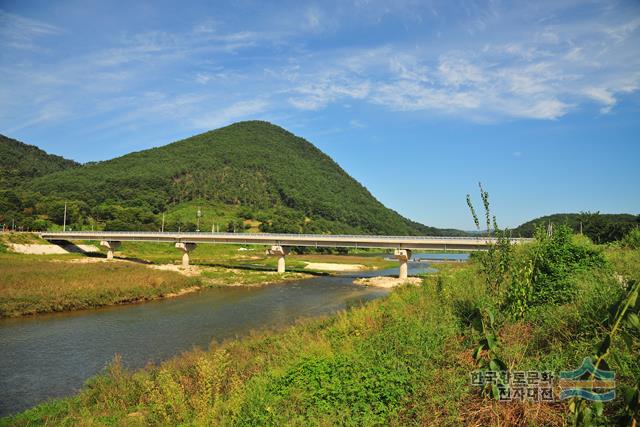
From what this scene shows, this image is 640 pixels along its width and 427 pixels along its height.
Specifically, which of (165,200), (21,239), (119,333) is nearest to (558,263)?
(119,333)

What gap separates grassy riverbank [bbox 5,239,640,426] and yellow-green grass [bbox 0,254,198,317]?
22940mm

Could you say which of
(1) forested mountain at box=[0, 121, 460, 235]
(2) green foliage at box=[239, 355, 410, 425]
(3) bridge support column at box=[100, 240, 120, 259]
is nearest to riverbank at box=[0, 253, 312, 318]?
(3) bridge support column at box=[100, 240, 120, 259]

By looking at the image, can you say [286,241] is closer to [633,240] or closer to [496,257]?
[633,240]

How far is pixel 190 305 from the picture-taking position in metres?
37.2

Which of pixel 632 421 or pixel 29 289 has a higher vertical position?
pixel 632 421

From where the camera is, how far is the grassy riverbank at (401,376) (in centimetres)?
705

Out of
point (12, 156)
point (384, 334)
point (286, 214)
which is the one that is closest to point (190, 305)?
point (384, 334)

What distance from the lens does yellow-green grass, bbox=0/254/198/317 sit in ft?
103

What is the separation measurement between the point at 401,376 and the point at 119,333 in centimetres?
2319

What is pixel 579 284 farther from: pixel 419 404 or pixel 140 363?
pixel 140 363

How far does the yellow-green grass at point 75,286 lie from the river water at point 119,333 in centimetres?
184

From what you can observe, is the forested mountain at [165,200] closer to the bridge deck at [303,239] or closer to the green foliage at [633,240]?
the bridge deck at [303,239]

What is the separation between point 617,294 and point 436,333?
4017 millimetres

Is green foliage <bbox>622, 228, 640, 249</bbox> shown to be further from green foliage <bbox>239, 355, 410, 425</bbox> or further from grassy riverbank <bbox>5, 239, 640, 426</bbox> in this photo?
green foliage <bbox>239, 355, 410, 425</bbox>
